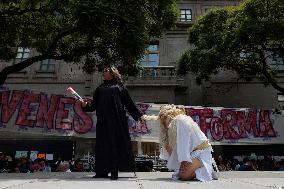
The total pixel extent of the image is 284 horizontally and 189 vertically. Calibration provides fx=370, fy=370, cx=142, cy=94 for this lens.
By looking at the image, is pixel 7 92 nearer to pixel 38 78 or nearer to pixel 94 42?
pixel 94 42

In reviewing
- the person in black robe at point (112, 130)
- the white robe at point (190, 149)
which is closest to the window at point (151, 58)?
the person in black robe at point (112, 130)

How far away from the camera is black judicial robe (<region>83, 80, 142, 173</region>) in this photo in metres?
5.38

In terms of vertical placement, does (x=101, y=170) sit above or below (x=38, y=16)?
below

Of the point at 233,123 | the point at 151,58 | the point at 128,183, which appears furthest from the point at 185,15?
the point at 128,183

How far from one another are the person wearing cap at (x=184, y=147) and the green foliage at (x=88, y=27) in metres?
6.80

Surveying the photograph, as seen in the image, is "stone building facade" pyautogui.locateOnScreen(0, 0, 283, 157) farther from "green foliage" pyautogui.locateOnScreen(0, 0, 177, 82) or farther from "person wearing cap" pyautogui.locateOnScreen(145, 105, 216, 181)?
"person wearing cap" pyautogui.locateOnScreen(145, 105, 216, 181)

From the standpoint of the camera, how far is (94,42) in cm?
1402

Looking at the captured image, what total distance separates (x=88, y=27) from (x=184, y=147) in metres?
7.94

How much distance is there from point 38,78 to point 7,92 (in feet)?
19.6

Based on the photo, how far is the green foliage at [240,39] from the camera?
15594 mm

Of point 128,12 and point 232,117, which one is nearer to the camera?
point 128,12

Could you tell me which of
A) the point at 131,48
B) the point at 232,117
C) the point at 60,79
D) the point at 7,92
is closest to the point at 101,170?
the point at 131,48

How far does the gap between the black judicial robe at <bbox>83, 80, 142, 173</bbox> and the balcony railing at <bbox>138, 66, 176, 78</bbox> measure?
13503 mm

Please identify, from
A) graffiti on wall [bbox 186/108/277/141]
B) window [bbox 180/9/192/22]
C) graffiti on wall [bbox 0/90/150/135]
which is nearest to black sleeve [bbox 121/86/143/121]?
graffiti on wall [bbox 0/90/150/135]
